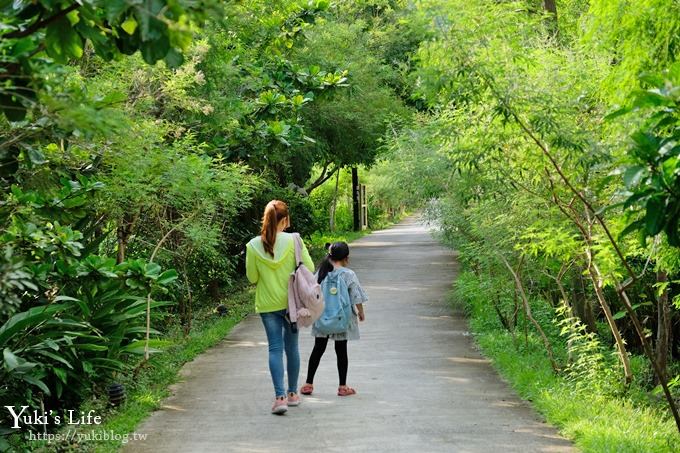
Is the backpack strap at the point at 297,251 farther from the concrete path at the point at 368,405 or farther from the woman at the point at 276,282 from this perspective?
the concrete path at the point at 368,405

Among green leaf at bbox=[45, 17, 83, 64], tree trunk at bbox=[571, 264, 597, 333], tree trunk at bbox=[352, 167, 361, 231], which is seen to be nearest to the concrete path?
tree trunk at bbox=[571, 264, 597, 333]

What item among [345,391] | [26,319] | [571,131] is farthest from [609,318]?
[26,319]

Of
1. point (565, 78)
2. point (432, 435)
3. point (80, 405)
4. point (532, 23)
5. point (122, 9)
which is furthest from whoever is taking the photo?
point (532, 23)

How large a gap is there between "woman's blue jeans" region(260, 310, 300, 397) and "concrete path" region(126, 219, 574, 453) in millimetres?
311

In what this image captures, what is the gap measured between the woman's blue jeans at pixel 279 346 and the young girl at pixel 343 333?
53 centimetres

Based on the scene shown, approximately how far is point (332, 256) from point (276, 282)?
3.11 ft

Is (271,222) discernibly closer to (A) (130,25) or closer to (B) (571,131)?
(B) (571,131)

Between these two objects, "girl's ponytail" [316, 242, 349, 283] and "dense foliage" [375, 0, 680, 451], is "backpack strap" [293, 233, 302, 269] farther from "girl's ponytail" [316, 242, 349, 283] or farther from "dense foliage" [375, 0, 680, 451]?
"dense foliage" [375, 0, 680, 451]

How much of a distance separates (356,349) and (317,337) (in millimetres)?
3289

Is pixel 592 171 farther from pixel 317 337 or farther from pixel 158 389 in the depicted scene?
pixel 158 389

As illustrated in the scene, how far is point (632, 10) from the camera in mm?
7199

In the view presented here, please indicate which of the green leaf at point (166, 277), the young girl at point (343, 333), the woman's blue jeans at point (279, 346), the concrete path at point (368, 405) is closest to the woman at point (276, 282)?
the woman's blue jeans at point (279, 346)

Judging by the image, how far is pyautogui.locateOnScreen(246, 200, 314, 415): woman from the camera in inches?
346

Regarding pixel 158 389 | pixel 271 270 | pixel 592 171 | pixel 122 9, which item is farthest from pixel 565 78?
pixel 122 9
